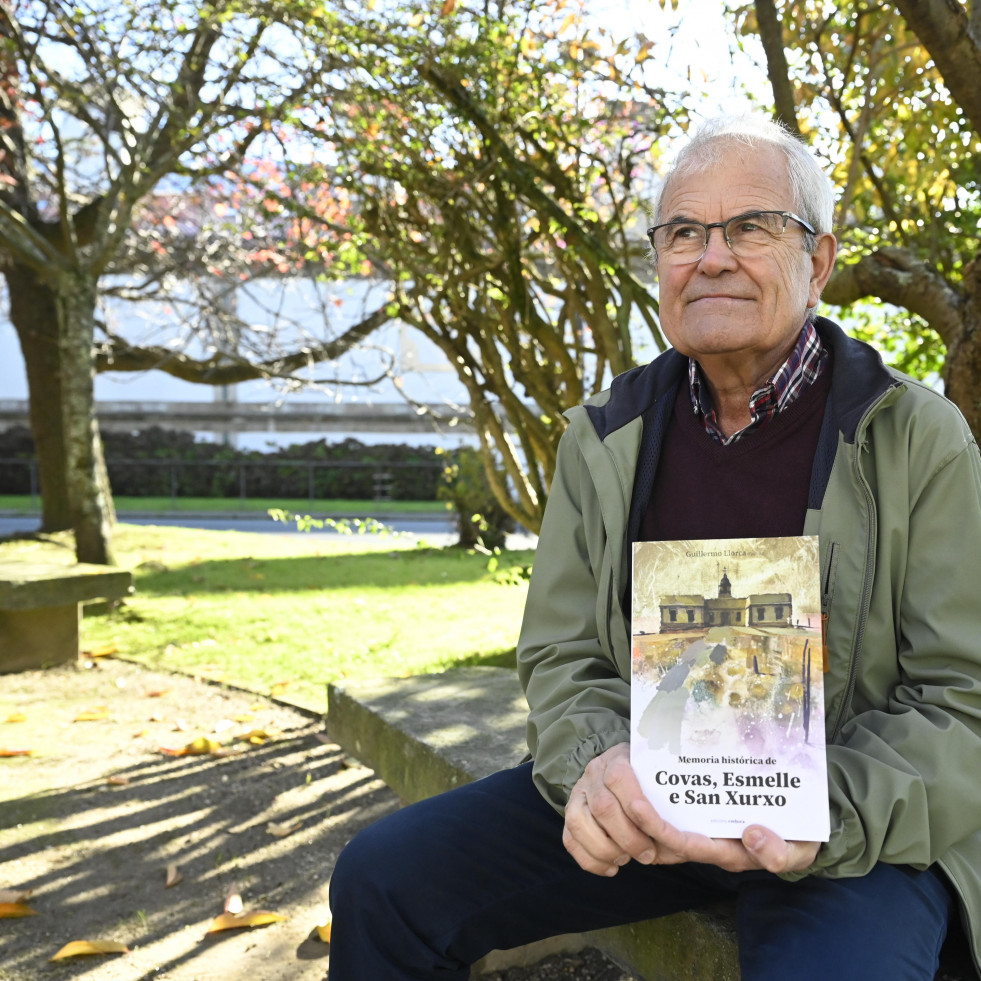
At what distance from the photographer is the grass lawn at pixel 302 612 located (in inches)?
240

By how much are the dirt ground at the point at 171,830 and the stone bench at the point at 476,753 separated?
446 millimetres

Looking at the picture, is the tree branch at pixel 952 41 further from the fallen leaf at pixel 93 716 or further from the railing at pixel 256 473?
the railing at pixel 256 473

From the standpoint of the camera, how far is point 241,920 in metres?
3.06

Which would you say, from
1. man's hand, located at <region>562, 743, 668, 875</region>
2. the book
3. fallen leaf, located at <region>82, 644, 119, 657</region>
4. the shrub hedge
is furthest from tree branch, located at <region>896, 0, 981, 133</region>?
the shrub hedge

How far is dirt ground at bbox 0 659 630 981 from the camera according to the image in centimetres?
289

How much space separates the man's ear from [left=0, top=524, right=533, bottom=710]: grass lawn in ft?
10.4

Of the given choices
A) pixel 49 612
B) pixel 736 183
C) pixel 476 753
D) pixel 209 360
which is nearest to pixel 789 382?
pixel 736 183

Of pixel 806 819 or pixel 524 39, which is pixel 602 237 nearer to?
pixel 524 39

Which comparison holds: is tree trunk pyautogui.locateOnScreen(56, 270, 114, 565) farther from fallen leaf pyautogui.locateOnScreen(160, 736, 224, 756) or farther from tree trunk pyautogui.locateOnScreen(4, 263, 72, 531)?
fallen leaf pyautogui.locateOnScreen(160, 736, 224, 756)

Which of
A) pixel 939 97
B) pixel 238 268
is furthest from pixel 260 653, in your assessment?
pixel 238 268

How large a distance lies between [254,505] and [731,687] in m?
22.0

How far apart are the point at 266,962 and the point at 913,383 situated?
2.23 metres

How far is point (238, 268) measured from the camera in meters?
12.6

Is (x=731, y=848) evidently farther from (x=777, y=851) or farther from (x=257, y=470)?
(x=257, y=470)
